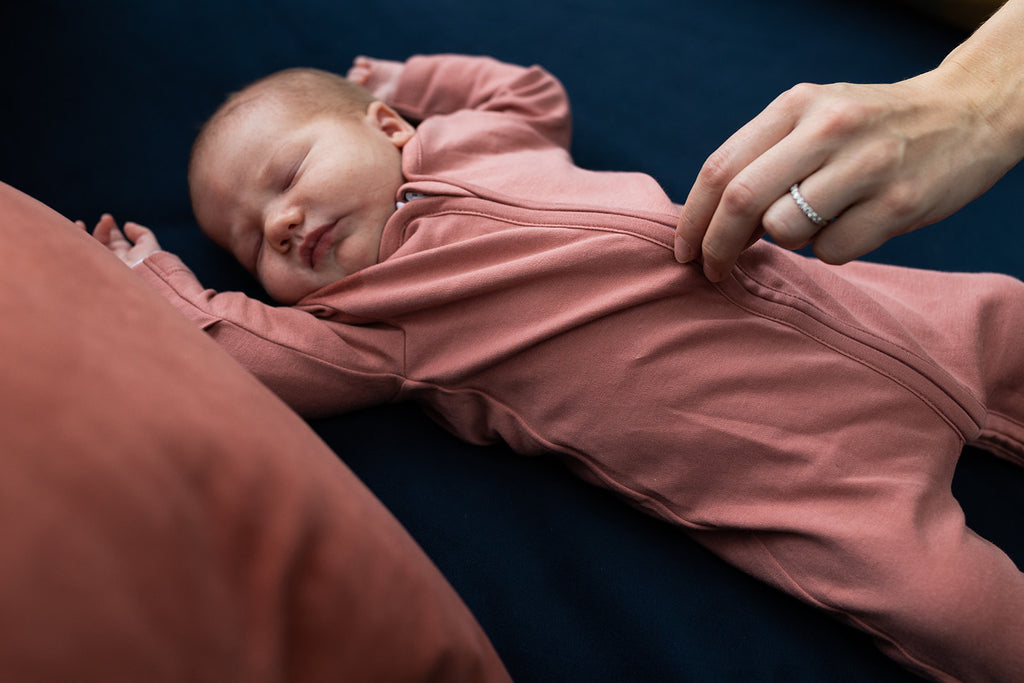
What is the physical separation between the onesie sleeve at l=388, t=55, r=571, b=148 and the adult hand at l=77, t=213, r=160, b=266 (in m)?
0.53

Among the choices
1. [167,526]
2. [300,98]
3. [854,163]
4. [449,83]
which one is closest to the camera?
[167,526]

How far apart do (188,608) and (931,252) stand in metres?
1.36

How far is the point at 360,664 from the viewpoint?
0.51 meters

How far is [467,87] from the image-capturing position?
146 centimetres

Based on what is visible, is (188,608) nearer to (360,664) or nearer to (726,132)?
(360,664)

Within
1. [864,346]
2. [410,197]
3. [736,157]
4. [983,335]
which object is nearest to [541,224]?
[410,197]

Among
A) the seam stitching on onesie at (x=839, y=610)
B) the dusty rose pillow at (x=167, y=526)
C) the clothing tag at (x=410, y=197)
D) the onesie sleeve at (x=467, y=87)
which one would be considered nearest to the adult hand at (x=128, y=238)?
the clothing tag at (x=410, y=197)

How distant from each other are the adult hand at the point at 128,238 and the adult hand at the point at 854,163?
92cm

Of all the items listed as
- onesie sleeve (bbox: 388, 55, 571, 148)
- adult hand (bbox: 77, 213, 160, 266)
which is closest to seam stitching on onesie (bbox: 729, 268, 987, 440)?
onesie sleeve (bbox: 388, 55, 571, 148)

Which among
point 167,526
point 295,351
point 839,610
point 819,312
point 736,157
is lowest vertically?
point 839,610

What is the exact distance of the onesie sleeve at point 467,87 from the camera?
4.64ft

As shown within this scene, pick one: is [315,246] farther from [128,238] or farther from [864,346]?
[864,346]

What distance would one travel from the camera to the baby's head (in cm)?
114

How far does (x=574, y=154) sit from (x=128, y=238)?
86 cm
